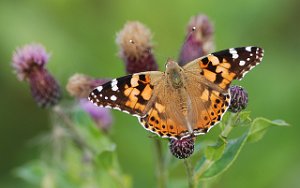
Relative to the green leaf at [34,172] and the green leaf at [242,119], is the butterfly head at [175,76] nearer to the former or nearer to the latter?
the green leaf at [242,119]

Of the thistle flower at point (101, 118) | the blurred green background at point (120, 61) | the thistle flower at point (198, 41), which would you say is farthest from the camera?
the blurred green background at point (120, 61)

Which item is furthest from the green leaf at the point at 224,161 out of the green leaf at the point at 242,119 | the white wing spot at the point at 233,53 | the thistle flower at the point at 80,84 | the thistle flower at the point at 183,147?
the thistle flower at the point at 80,84

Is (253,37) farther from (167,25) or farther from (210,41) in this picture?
(210,41)

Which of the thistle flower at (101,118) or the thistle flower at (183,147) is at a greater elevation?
the thistle flower at (101,118)

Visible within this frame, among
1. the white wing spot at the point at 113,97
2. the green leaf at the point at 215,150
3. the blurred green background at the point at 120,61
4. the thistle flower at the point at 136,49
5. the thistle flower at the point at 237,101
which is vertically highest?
the blurred green background at the point at 120,61

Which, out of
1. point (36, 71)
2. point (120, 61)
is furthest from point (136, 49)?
point (120, 61)

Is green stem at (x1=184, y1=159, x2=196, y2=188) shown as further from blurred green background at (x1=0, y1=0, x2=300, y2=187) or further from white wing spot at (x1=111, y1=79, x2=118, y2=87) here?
blurred green background at (x1=0, y1=0, x2=300, y2=187)

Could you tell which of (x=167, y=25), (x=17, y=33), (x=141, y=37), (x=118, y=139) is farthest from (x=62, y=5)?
(x=141, y=37)

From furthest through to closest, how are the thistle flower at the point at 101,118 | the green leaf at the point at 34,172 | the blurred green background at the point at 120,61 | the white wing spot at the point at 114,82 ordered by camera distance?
1. the blurred green background at the point at 120,61
2. the thistle flower at the point at 101,118
3. the green leaf at the point at 34,172
4. the white wing spot at the point at 114,82
